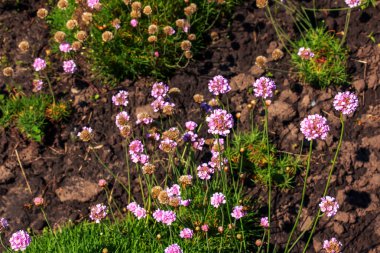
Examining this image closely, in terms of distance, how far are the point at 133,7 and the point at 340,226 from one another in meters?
2.42

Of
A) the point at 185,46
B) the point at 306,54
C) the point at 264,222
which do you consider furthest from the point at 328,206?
the point at 185,46

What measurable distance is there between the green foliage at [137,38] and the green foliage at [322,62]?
2.79 ft

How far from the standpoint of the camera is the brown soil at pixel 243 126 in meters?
4.01

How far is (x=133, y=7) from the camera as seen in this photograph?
4582 mm

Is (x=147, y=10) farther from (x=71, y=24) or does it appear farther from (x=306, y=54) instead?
(x=306, y=54)

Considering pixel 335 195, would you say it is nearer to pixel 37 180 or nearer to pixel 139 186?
pixel 139 186

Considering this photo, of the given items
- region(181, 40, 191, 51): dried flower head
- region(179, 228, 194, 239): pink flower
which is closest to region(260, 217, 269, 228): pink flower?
region(179, 228, 194, 239): pink flower

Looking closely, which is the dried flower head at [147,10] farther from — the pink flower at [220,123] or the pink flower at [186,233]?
the pink flower at [186,233]

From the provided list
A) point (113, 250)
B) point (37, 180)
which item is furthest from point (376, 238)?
point (37, 180)

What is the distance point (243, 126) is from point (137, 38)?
1226mm

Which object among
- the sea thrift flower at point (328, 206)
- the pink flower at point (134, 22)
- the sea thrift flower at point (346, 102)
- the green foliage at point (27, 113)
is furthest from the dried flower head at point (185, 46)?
the sea thrift flower at point (328, 206)

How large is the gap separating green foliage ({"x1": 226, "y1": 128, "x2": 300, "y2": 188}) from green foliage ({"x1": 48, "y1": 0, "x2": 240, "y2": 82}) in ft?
3.06

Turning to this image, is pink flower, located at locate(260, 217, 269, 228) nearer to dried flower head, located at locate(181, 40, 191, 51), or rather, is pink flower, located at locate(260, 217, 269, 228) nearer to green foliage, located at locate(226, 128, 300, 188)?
green foliage, located at locate(226, 128, 300, 188)

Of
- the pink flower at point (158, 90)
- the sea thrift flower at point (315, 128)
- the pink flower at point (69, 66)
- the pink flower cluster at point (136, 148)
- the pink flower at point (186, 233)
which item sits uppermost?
the sea thrift flower at point (315, 128)
